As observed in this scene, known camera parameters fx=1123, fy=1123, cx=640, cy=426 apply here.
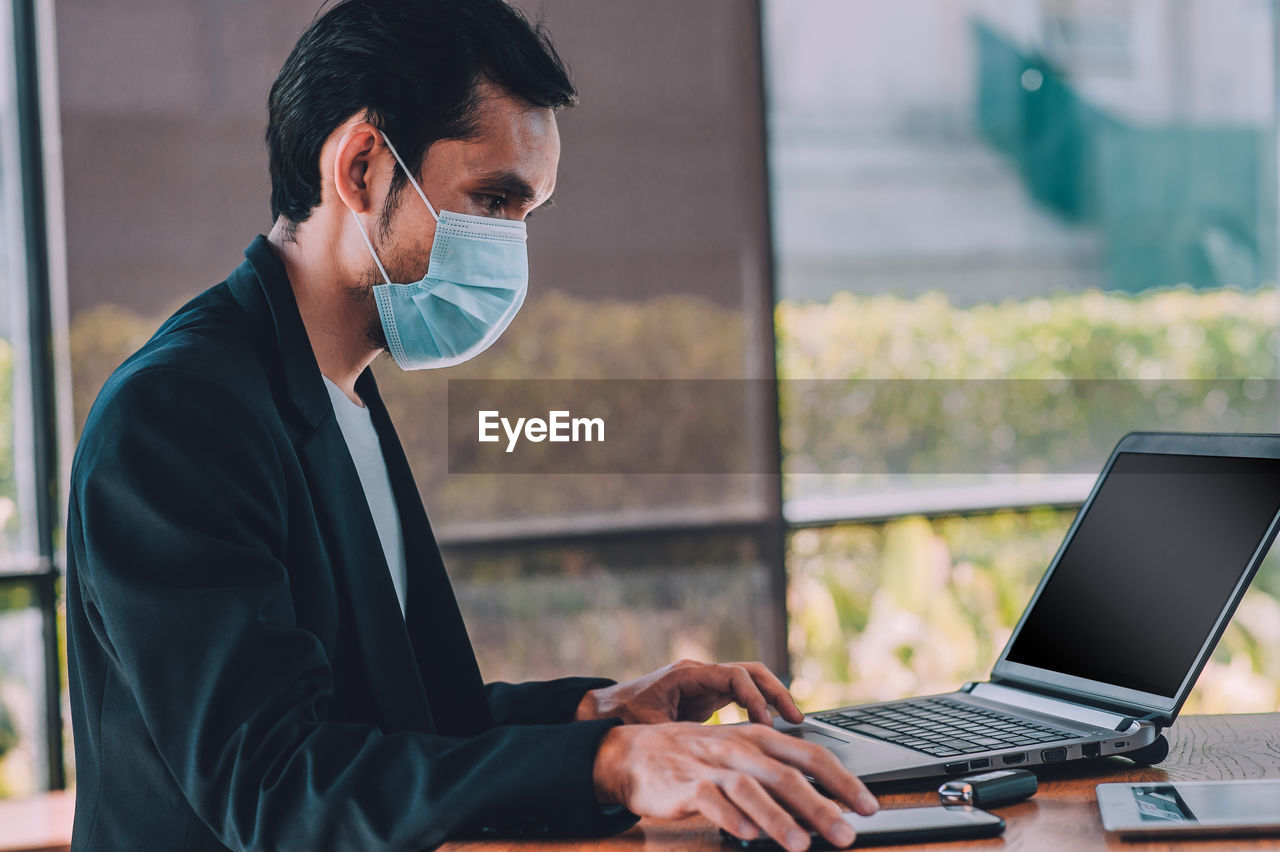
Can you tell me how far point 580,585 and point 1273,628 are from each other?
2.04 m

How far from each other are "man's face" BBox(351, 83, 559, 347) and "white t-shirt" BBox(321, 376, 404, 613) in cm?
10

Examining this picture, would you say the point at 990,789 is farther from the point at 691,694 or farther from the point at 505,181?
the point at 505,181

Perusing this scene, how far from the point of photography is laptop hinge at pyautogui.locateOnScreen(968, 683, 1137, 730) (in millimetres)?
1074

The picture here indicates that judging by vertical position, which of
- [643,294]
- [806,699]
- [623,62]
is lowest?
[806,699]

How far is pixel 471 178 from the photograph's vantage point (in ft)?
4.54

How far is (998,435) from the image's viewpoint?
317 cm

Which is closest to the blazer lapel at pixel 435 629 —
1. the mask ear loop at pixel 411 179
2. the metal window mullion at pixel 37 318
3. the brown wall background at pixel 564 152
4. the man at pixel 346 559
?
the man at pixel 346 559

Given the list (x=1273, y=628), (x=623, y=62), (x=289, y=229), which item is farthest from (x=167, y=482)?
(x=1273, y=628)

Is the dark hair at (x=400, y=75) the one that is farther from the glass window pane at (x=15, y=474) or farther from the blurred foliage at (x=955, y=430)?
the blurred foliage at (x=955, y=430)

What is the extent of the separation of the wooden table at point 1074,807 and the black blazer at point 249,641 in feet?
0.12

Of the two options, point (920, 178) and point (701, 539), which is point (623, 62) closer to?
point (920, 178)

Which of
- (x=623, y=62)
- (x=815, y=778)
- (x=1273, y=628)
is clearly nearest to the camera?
(x=815, y=778)

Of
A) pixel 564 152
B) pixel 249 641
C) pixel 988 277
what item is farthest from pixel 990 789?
pixel 988 277

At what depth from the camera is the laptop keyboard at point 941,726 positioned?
1052 mm
